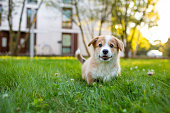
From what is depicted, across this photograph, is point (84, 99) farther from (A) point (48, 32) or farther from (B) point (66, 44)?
(B) point (66, 44)

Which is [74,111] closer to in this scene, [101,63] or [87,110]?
[87,110]

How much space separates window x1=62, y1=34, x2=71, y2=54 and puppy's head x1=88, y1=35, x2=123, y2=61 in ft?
58.0

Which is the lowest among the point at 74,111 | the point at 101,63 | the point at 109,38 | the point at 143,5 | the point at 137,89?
the point at 74,111

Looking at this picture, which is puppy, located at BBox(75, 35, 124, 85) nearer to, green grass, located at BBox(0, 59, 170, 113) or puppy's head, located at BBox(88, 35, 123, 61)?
puppy's head, located at BBox(88, 35, 123, 61)

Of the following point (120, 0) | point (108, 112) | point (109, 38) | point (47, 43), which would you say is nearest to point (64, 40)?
point (47, 43)

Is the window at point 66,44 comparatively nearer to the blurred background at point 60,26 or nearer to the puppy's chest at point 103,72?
the blurred background at point 60,26

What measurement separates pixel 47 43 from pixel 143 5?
11.6 metres

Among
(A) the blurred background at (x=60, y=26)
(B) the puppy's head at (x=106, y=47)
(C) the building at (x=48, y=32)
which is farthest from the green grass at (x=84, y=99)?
(C) the building at (x=48, y=32)

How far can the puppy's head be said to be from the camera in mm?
2695

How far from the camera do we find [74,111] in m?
1.76

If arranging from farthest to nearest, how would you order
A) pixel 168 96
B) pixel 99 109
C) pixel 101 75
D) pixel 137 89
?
pixel 101 75
pixel 137 89
pixel 99 109
pixel 168 96

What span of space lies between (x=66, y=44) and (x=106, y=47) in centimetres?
1828

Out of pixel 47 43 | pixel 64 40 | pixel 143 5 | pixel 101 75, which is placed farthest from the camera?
pixel 64 40

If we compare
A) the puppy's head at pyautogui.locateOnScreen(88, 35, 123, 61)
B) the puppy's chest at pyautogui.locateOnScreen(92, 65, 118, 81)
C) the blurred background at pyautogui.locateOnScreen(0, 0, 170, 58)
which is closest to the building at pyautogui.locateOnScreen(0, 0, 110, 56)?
the blurred background at pyautogui.locateOnScreen(0, 0, 170, 58)
